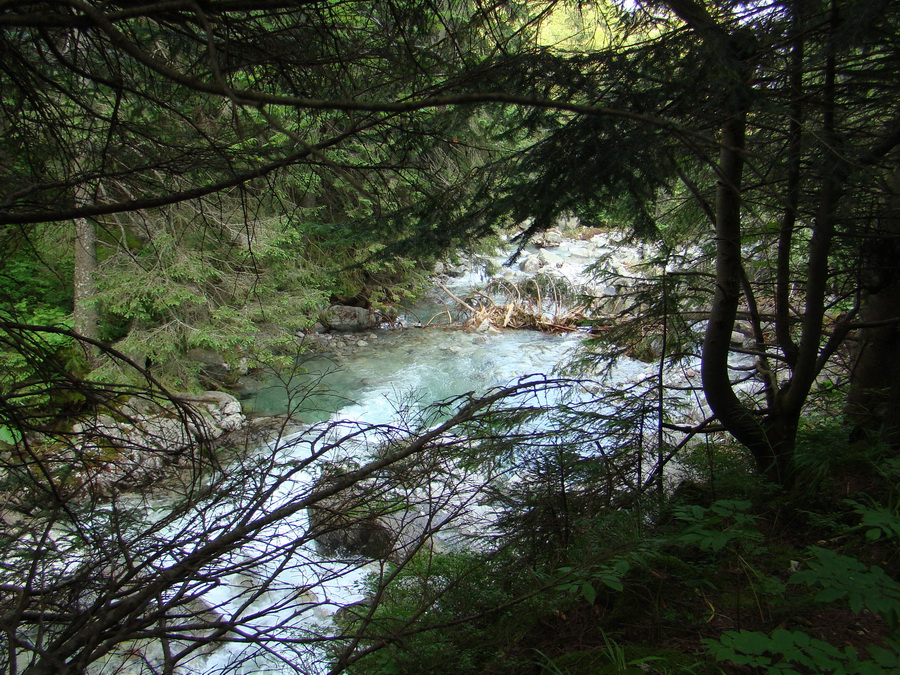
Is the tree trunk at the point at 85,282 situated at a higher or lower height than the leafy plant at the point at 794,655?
higher

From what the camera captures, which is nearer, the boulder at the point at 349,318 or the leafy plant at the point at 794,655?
the leafy plant at the point at 794,655

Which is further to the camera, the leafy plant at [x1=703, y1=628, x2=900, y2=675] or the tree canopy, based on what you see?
the tree canopy

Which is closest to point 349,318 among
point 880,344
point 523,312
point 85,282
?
point 523,312

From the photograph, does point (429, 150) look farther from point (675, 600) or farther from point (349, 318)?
point (349, 318)

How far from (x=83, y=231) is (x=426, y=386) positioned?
6162mm

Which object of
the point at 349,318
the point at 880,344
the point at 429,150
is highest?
the point at 349,318

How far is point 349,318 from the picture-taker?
1329 centimetres

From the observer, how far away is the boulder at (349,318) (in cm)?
1302

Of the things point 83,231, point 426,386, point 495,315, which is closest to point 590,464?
point 426,386

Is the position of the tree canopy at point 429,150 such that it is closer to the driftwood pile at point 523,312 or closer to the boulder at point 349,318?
the driftwood pile at point 523,312

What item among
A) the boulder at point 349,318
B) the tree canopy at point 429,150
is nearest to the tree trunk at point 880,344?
the tree canopy at point 429,150

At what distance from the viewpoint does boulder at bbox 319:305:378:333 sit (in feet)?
42.7

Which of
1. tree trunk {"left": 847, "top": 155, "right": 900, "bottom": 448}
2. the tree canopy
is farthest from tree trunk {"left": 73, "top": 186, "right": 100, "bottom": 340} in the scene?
tree trunk {"left": 847, "top": 155, "right": 900, "bottom": 448}

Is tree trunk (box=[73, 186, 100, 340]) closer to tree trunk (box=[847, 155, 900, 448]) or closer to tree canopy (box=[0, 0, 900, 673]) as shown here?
tree canopy (box=[0, 0, 900, 673])
